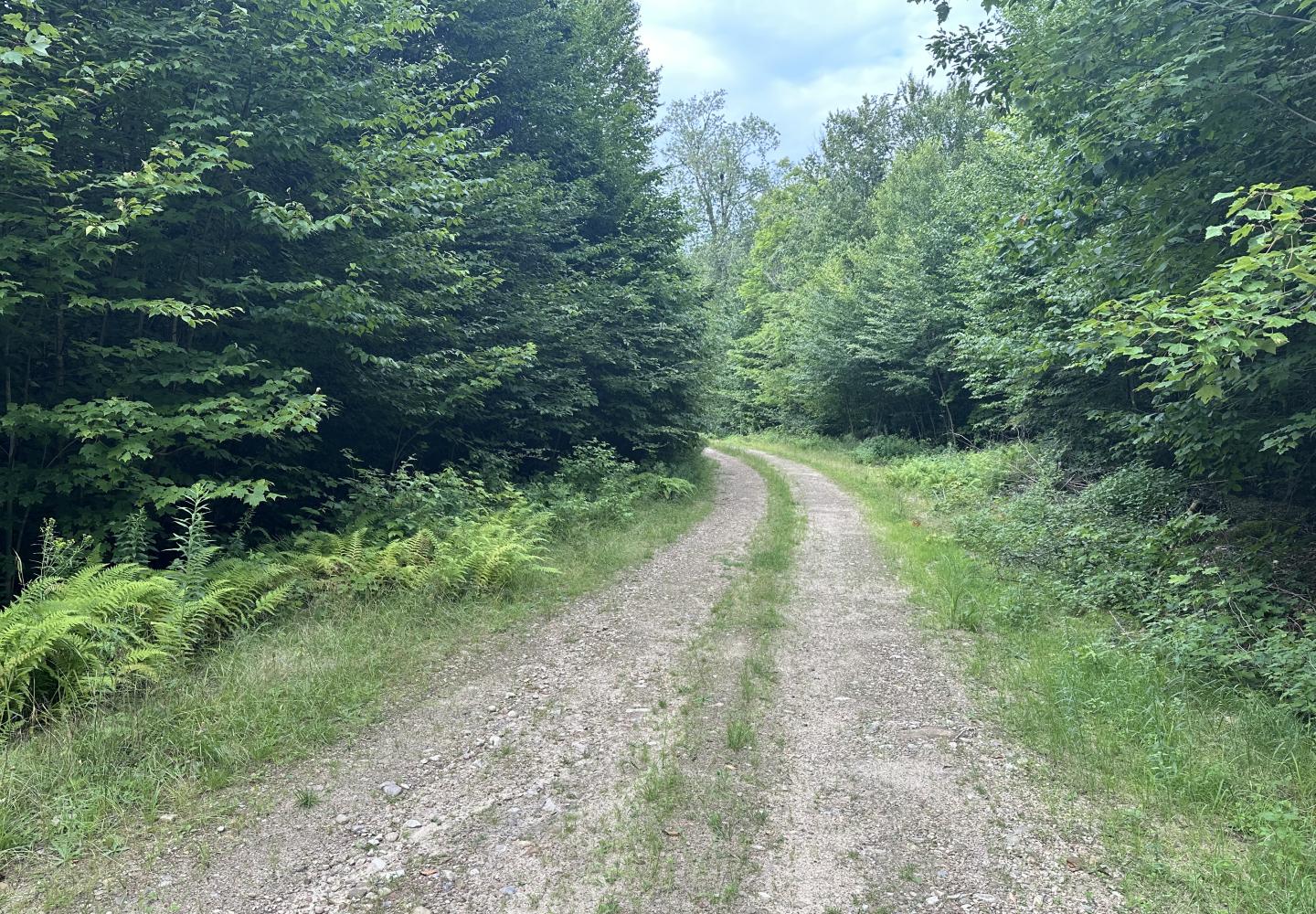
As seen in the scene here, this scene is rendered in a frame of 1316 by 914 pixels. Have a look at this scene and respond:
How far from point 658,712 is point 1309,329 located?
605 centimetres

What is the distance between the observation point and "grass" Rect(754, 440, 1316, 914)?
2811mm

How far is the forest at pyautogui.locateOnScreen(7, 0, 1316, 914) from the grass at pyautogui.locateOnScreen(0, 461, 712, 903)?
0.08ft

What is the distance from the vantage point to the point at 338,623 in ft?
18.7

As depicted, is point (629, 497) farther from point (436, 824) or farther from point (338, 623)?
point (436, 824)

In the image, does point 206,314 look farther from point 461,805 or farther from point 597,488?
point 597,488

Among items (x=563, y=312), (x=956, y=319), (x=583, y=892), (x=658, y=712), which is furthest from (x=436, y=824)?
(x=956, y=319)

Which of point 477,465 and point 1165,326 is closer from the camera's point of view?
point 1165,326

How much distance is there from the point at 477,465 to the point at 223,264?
565cm

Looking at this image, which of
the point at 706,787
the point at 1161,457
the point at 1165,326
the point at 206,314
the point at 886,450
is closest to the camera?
the point at 706,787

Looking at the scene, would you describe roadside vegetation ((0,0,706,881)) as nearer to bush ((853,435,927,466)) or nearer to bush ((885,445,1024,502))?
bush ((885,445,1024,502))

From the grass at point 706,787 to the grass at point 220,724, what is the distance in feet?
6.25

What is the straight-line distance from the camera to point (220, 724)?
A: 3916 mm

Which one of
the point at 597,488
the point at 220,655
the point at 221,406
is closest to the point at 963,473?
the point at 597,488

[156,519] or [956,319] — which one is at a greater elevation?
[956,319]
